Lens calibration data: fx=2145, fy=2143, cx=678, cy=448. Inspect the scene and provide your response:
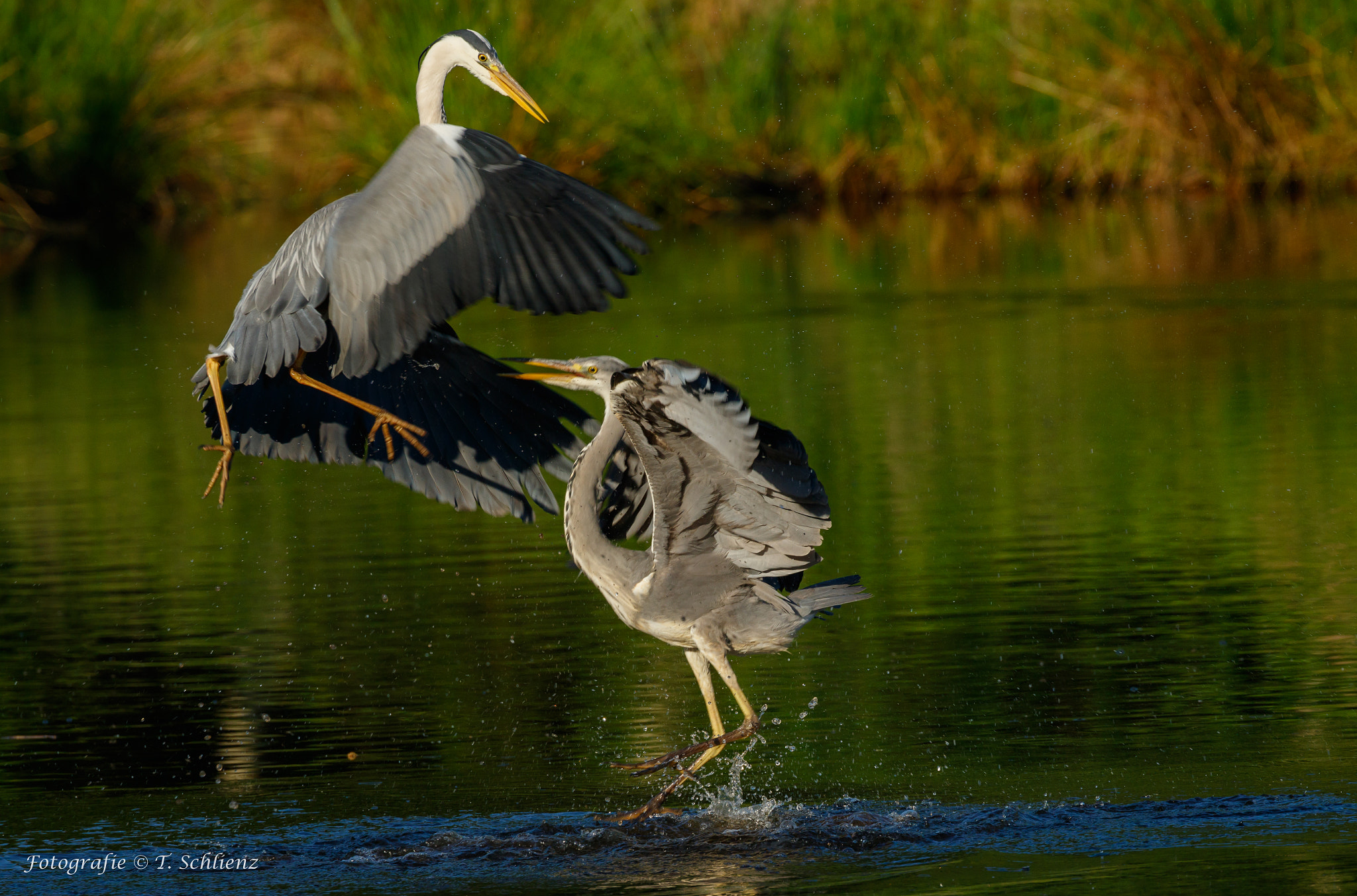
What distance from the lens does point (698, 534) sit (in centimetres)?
650

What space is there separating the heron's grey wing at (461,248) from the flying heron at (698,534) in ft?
0.97

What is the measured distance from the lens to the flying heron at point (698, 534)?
239 inches

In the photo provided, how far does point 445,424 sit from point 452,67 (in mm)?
1544

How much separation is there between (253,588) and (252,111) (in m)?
18.3

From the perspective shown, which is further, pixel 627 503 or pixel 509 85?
pixel 509 85

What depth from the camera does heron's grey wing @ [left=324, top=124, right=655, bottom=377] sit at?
6535 mm

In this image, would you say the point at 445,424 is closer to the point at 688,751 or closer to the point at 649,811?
the point at 688,751

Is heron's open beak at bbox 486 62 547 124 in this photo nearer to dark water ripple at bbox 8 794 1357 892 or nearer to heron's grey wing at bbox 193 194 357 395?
heron's grey wing at bbox 193 194 357 395

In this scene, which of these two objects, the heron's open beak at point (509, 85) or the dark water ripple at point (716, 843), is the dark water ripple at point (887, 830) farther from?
the heron's open beak at point (509, 85)

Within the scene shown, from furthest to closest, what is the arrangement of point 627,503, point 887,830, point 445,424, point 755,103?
point 755,103 < point 445,424 < point 627,503 < point 887,830

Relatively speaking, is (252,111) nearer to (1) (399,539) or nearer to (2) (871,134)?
(2) (871,134)

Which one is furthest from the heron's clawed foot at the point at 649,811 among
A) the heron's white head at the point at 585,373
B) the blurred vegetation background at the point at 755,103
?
the blurred vegetation background at the point at 755,103

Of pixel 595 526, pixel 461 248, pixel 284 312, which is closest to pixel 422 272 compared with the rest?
pixel 461 248

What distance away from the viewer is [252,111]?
2641 cm
